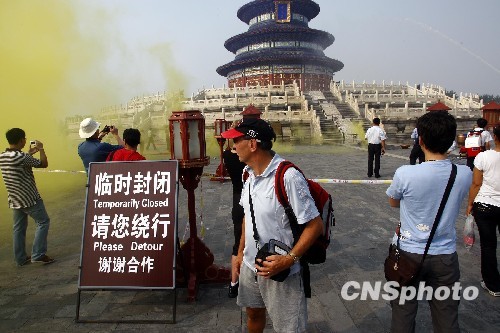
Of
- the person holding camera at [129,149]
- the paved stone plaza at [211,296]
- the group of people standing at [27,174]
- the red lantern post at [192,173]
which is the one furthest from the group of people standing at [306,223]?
the group of people standing at [27,174]

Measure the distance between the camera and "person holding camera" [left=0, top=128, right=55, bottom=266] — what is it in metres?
3.91

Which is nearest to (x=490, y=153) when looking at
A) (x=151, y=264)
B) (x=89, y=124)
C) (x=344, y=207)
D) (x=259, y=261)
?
(x=259, y=261)

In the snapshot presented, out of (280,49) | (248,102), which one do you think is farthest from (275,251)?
(280,49)

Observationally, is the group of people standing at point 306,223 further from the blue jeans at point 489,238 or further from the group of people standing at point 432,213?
the blue jeans at point 489,238

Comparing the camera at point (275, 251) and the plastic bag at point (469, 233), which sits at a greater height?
the camera at point (275, 251)

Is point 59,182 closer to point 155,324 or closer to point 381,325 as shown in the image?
point 155,324

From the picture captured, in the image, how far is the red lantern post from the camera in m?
3.89

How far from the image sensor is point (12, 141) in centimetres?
483

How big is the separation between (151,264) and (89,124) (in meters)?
2.38

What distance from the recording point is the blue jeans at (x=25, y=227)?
4.97 m

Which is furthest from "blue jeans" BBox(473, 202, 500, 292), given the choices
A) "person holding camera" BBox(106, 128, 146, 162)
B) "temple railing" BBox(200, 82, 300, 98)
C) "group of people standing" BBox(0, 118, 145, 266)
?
"temple railing" BBox(200, 82, 300, 98)

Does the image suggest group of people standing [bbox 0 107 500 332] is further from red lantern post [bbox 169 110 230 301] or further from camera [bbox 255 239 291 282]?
red lantern post [bbox 169 110 230 301]

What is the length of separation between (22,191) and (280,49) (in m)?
42.9

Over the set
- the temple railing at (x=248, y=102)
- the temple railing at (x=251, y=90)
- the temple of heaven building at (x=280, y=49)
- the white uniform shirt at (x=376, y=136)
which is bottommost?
the white uniform shirt at (x=376, y=136)
